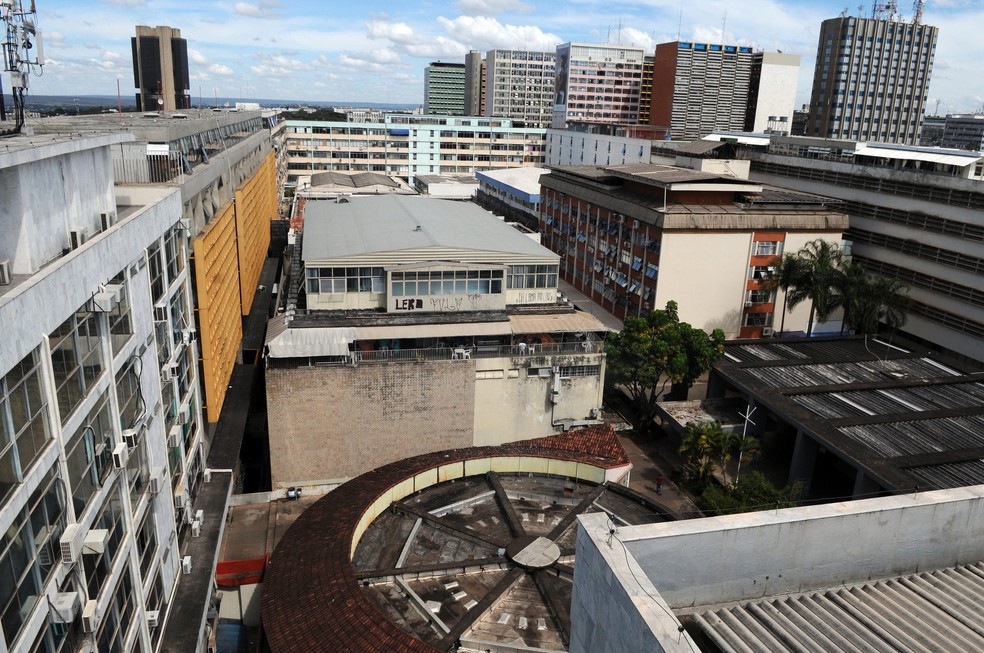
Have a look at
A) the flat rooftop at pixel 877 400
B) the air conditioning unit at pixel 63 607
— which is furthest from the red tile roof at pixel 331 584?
the flat rooftop at pixel 877 400

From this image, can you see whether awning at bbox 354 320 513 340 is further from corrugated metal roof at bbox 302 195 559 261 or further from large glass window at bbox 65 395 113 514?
large glass window at bbox 65 395 113 514

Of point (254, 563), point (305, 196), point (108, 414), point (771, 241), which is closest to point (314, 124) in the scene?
point (305, 196)

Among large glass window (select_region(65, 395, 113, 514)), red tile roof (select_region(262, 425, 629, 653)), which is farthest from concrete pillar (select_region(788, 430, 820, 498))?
large glass window (select_region(65, 395, 113, 514))

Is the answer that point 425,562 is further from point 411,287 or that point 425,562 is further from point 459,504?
point 411,287

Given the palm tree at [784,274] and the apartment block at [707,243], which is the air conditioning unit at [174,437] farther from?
the palm tree at [784,274]

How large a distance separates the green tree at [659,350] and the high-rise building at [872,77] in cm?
11295

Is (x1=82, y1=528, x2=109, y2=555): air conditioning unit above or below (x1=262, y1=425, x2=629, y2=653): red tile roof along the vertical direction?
above

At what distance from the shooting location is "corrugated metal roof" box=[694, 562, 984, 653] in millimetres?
9906

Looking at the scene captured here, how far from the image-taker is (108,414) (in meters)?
14.9

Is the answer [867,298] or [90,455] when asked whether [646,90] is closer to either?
[867,298]

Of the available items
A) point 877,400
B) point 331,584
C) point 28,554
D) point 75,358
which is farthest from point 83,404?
point 877,400

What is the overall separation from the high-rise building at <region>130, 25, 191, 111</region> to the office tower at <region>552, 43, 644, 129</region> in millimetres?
93165

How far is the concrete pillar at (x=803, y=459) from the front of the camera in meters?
32.5

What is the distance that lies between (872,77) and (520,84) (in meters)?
94.3
